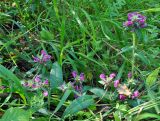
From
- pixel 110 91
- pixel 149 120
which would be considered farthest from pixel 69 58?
pixel 149 120

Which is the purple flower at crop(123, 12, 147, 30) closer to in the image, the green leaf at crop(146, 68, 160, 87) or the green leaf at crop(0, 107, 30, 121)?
the green leaf at crop(146, 68, 160, 87)

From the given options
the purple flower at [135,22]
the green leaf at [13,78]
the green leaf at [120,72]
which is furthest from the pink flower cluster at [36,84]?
the purple flower at [135,22]

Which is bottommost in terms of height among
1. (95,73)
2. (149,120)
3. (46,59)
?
(149,120)

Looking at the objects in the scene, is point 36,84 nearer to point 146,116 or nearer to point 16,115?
point 16,115

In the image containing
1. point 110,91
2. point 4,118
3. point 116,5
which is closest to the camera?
point 4,118

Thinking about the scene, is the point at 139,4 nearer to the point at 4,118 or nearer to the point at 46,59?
the point at 46,59

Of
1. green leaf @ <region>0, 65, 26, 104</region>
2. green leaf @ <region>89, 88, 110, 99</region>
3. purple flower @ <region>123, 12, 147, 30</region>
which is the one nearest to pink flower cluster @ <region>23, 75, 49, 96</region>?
green leaf @ <region>0, 65, 26, 104</region>
